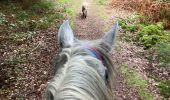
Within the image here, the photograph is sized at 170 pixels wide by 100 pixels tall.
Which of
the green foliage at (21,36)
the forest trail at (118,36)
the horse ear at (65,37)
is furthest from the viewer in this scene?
the green foliage at (21,36)

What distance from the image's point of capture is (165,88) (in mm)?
7715

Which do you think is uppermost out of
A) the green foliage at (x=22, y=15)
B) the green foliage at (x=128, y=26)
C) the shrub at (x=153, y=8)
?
the shrub at (x=153, y=8)

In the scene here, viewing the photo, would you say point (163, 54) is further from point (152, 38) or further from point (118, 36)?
point (118, 36)

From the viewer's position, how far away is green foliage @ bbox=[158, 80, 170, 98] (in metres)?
7.46

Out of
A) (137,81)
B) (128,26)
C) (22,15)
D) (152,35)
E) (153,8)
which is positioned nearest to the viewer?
(137,81)

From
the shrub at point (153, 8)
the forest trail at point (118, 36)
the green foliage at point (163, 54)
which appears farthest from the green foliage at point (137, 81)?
the shrub at point (153, 8)

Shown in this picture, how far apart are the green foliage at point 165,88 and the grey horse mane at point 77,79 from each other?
17.3ft

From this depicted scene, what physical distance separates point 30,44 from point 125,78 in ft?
10.3

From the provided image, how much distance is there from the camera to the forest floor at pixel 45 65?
7363 millimetres

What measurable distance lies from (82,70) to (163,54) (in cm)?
719

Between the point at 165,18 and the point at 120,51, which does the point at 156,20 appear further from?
the point at 120,51

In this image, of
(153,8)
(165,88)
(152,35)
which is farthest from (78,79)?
(153,8)

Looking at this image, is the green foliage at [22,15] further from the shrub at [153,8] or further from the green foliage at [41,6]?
the shrub at [153,8]

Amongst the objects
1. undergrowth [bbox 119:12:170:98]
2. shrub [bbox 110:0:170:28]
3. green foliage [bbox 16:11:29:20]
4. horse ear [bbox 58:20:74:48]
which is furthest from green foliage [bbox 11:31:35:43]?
horse ear [bbox 58:20:74:48]
